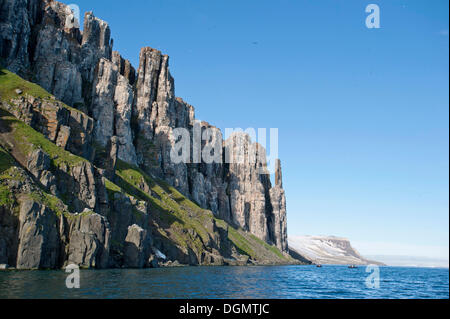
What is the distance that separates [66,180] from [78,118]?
1594 inches

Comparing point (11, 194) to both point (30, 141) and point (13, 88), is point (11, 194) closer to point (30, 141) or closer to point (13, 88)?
point (30, 141)

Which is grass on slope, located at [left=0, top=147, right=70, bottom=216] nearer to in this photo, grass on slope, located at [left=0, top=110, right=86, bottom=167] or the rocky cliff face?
the rocky cliff face

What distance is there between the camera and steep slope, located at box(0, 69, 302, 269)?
253 feet

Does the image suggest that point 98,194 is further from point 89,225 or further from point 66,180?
point 89,225

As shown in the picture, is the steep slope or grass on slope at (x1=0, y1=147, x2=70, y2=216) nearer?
the steep slope

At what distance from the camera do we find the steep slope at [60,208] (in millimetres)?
77125

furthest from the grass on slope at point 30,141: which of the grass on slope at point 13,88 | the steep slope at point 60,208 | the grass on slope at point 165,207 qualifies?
the grass on slope at point 165,207

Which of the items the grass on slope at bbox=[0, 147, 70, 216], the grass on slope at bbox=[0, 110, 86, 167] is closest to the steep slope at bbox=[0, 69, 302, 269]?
the grass on slope at bbox=[0, 147, 70, 216]

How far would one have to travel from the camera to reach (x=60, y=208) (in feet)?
288

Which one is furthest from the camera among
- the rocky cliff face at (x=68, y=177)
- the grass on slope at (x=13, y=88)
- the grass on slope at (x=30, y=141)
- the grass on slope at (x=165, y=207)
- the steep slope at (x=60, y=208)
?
the grass on slope at (x=165, y=207)

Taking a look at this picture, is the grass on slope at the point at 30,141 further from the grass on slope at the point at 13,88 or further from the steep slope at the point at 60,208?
the grass on slope at the point at 13,88
